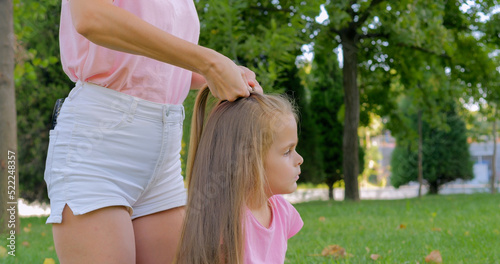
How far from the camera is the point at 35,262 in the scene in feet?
13.6

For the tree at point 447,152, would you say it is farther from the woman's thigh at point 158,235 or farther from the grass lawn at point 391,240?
the woman's thigh at point 158,235

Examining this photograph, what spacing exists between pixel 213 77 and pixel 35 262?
3.27 metres

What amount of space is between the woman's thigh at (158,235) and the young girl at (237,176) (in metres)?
0.14

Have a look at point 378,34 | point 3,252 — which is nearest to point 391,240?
point 3,252

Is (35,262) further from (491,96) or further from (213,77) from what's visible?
(491,96)

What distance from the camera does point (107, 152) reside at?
157 cm

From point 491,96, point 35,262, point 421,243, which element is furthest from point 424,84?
point 35,262

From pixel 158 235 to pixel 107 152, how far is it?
0.36 metres

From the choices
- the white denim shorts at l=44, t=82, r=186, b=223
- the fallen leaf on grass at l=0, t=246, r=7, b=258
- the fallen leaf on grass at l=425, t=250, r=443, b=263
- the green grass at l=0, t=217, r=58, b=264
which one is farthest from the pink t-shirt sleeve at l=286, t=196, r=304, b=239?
the fallen leaf on grass at l=0, t=246, r=7, b=258

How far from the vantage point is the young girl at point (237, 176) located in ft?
5.34

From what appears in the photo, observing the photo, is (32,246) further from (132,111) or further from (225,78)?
(225,78)

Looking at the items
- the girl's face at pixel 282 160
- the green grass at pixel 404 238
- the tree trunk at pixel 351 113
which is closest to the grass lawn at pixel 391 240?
the green grass at pixel 404 238

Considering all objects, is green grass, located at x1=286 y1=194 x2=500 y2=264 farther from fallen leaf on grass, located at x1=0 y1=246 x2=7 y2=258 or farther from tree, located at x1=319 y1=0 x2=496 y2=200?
tree, located at x1=319 y1=0 x2=496 y2=200

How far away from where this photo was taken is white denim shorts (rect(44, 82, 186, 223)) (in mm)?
1513
